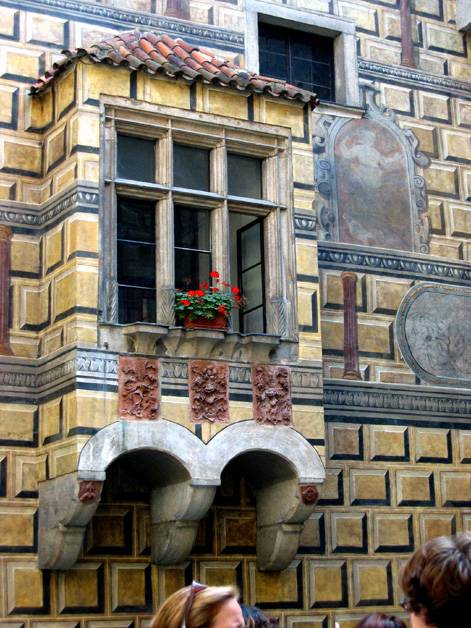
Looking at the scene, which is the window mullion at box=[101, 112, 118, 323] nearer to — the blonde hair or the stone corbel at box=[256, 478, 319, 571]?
the stone corbel at box=[256, 478, 319, 571]

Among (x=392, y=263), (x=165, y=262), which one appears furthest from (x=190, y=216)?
(x=392, y=263)

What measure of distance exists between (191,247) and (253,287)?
99 cm

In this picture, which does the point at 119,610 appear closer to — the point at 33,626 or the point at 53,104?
the point at 33,626

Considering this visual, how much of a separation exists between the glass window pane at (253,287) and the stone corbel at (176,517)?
2443mm

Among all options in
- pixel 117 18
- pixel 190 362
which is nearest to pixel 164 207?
pixel 190 362

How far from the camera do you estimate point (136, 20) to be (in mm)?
14867

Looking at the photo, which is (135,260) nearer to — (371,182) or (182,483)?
(182,483)

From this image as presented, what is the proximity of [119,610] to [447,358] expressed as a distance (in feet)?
18.7

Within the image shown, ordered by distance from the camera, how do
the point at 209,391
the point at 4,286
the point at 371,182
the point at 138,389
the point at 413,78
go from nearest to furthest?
the point at 138,389 < the point at 209,391 < the point at 4,286 < the point at 371,182 < the point at 413,78

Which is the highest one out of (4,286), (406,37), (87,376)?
(406,37)

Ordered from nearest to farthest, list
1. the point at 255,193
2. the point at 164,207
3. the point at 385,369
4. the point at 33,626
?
the point at 33,626 → the point at 164,207 → the point at 255,193 → the point at 385,369

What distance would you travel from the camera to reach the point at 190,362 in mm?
12625

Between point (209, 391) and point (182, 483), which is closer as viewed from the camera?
point (182, 483)

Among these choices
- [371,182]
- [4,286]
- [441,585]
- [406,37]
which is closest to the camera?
[441,585]
